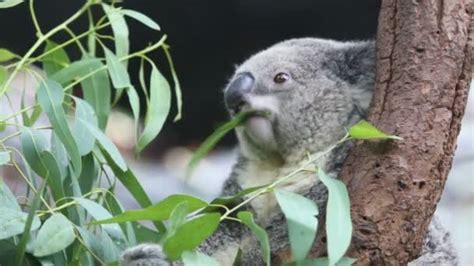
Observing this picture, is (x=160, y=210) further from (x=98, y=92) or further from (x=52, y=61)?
(x=52, y=61)

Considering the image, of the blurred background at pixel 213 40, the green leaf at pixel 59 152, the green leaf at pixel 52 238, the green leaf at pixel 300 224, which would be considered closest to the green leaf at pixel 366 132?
the green leaf at pixel 300 224

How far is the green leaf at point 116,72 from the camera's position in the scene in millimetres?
2652

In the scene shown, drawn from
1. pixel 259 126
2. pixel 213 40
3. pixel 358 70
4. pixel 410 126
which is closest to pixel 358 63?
pixel 358 70

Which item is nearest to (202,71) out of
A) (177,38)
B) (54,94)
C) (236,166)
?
(177,38)

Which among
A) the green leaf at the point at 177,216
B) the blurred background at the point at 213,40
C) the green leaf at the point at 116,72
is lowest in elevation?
the blurred background at the point at 213,40

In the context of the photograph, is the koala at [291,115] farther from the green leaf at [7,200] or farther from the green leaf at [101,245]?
the green leaf at [7,200]

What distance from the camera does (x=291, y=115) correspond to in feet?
9.27

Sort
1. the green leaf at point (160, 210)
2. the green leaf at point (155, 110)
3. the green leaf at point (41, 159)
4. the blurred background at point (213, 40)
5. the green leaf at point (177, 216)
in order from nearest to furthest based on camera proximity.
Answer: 1. the green leaf at point (177, 216)
2. the green leaf at point (160, 210)
3. the green leaf at point (41, 159)
4. the green leaf at point (155, 110)
5. the blurred background at point (213, 40)

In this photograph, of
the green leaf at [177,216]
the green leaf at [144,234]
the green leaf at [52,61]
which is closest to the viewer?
the green leaf at [177,216]

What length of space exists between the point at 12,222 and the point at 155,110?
22.6 inches

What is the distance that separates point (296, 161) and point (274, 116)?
140mm

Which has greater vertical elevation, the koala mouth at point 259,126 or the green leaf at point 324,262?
the koala mouth at point 259,126

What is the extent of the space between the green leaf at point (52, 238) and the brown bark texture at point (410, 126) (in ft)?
1.97

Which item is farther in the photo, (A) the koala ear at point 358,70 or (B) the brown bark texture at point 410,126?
(A) the koala ear at point 358,70
